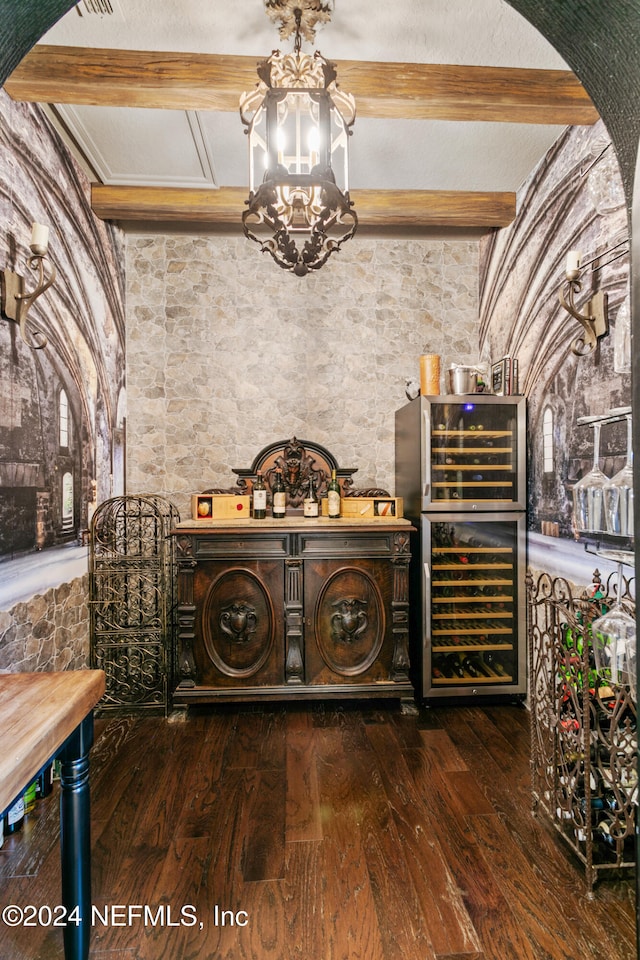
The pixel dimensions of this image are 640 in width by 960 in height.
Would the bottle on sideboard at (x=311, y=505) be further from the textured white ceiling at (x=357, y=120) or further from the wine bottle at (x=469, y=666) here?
the textured white ceiling at (x=357, y=120)

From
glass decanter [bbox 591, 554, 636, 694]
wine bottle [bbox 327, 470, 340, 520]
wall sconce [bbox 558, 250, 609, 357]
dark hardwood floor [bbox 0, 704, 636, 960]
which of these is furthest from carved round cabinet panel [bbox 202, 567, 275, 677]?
wall sconce [bbox 558, 250, 609, 357]

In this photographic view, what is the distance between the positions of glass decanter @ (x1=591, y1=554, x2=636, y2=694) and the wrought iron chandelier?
167 centimetres

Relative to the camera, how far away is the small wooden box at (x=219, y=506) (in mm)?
3602

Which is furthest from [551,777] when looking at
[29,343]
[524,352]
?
[29,343]

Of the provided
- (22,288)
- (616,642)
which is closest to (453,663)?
(616,642)

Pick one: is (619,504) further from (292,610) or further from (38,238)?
(38,238)

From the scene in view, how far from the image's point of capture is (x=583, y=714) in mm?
1889

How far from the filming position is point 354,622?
329 centimetres

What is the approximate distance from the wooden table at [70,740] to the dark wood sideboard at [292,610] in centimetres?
177

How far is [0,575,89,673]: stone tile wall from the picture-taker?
2.38 meters

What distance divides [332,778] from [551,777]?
→ 102 cm

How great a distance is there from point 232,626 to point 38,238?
240cm

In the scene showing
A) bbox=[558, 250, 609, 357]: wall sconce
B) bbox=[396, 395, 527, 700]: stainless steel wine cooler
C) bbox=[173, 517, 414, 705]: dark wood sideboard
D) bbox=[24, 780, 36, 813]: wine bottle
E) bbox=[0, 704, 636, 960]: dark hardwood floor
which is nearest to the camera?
bbox=[0, 704, 636, 960]: dark hardwood floor

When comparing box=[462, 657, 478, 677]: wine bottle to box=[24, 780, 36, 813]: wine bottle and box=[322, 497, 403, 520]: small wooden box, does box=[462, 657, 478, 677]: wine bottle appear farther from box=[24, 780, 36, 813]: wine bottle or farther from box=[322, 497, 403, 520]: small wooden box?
box=[24, 780, 36, 813]: wine bottle
